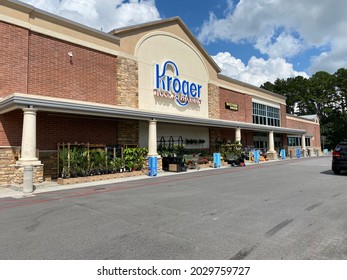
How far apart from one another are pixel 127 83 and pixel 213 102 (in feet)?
36.0

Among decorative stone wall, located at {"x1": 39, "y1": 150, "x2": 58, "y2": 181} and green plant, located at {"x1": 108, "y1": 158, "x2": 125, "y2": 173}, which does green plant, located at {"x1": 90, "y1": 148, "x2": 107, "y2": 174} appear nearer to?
green plant, located at {"x1": 108, "y1": 158, "x2": 125, "y2": 173}

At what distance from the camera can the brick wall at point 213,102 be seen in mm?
26719

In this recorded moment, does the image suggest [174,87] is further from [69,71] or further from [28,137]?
[28,137]

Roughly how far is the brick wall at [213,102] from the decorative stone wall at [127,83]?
30.9 feet

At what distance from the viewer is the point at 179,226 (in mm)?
5492

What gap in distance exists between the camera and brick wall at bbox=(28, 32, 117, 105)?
14617mm

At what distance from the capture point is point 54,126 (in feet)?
49.0

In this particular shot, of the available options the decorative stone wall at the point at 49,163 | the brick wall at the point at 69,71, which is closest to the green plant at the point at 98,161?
the decorative stone wall at the point at 49,163

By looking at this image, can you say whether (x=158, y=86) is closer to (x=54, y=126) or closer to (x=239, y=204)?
(x=54, y=126)

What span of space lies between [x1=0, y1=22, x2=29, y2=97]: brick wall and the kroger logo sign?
30.9 ft

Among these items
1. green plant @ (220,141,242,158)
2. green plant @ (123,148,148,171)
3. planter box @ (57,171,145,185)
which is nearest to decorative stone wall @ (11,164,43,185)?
planter box @ (57,171,145,185)

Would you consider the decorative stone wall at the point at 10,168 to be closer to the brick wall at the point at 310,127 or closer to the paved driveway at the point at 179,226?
the paved driveway at the point at 179,226

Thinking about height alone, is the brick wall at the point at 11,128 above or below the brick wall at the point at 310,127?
below
